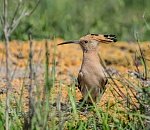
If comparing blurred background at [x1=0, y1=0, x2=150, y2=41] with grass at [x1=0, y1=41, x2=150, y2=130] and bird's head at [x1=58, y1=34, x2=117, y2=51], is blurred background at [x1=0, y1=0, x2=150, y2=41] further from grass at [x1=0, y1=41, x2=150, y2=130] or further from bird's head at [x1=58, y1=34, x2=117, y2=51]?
grass at [x1=0, y1=41, x2=150, y2=130]

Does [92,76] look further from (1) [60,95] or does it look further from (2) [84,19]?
(2) [84,19]

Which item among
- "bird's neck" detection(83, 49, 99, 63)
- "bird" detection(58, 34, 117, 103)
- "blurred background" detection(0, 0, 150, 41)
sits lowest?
"bird" detection(58, 34, 117, 103)

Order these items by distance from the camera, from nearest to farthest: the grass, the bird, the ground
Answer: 1. the grass
2. the bird
3. the ground

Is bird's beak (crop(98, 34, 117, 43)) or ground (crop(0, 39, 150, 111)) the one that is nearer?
bird's beak (crop(98, 34, 117, 43))

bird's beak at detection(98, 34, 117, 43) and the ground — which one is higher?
bird's beak at detection(98, 34, 117, 43)

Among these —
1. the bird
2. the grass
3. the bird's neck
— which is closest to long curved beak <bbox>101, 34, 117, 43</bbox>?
the bird

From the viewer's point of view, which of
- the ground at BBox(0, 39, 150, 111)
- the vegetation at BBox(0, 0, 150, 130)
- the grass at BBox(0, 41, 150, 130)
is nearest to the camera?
the vegetation at BBox(0, 0, 150, 130)

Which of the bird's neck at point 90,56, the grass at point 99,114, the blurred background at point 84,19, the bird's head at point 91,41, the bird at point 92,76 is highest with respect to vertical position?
the blurred background at point 84,19

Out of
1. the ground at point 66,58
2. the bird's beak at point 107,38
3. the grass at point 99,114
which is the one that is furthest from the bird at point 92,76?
the ground at point 66,58

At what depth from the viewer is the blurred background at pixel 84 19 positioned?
10.2 m

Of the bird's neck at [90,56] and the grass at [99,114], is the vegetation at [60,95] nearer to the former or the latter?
the grass at [99,114]

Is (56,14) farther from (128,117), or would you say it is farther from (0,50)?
(128,117)

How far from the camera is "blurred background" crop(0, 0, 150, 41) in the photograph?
33.5 ft

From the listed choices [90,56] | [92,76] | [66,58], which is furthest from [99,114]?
[66,58]
